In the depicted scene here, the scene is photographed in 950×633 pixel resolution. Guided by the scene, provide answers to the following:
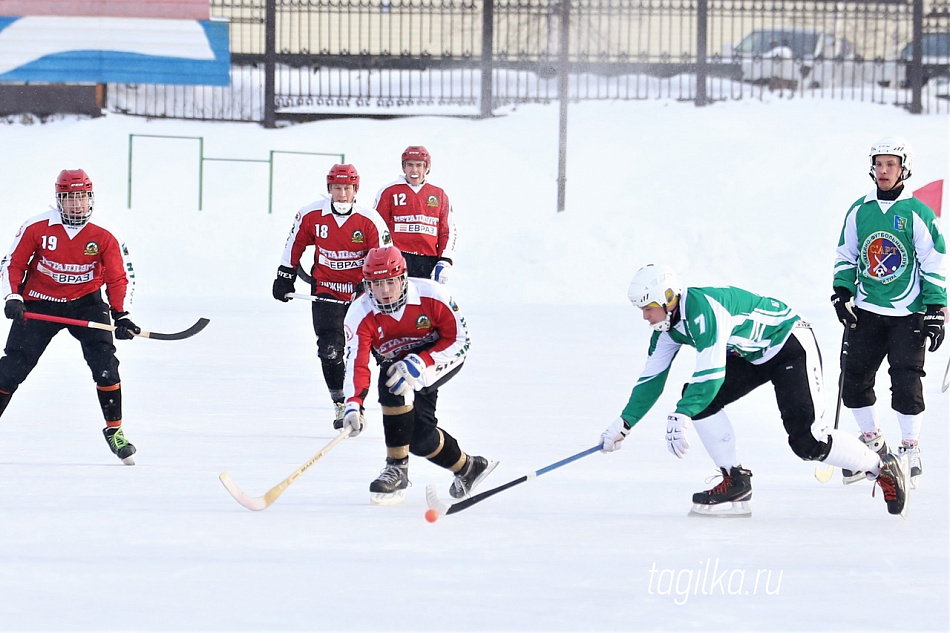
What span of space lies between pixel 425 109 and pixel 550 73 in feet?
6.02

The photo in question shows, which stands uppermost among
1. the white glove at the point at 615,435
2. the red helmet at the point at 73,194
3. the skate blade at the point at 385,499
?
the red helmet at the point at 73,194

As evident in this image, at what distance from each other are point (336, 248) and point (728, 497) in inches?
109

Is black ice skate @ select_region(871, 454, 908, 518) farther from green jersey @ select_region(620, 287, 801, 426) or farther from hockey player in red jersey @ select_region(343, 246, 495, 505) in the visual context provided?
hockey player in red jersey @ select_region(343, 246, 495, 505)

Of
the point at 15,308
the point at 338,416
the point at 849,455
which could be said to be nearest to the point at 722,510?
the point at 849,455

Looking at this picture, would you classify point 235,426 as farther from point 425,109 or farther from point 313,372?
point 425,109

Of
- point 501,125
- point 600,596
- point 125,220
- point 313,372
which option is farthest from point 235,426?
point 501,125

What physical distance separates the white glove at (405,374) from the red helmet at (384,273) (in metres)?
0.21

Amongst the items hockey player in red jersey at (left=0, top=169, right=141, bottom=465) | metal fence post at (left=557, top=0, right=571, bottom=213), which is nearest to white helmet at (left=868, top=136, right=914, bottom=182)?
hockey player in red jersey at (left=0, top=169, right=141, bottom=465)

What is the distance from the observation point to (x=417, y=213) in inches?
299

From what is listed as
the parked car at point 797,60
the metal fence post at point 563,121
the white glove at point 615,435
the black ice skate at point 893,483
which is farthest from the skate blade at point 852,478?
the parked car at point 797,60

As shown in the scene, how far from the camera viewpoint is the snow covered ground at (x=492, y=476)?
3.52 meters

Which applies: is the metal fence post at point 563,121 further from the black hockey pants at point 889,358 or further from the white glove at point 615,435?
the white glove at point 615,435

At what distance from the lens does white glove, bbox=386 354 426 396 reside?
468 centimetres

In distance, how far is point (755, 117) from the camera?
57.3ft
